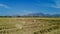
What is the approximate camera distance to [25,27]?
11.3ft

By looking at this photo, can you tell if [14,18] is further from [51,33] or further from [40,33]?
[51,33]

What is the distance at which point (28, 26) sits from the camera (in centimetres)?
349

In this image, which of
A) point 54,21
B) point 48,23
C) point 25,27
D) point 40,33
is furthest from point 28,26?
point 54,21

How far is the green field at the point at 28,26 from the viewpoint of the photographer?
3.34m

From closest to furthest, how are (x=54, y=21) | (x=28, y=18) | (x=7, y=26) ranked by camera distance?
(x=7, y=26) < (x=28, y=18) < (x=54, y=21)

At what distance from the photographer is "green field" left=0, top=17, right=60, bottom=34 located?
3.34 metres

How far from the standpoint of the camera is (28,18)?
3637 millimetres

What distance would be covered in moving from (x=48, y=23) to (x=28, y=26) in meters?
0.58

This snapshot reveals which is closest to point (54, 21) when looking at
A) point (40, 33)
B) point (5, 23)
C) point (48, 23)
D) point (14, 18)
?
point (48, 23)

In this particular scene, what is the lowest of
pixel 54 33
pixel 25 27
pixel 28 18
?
pixel 54 33

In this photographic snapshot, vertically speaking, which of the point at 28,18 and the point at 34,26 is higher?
the point at 28,18

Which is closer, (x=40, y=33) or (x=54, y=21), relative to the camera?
(x=40, y=33)

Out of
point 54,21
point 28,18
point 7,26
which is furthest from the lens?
point 54,21

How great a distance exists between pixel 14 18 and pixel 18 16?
0.39 feet
